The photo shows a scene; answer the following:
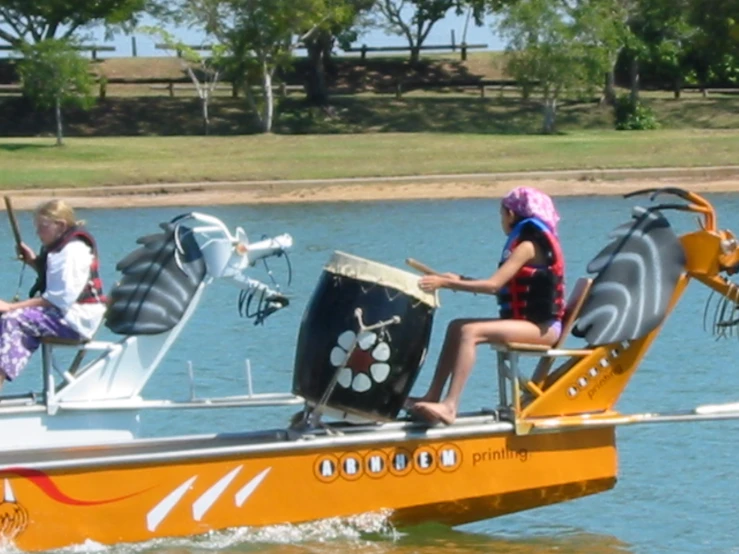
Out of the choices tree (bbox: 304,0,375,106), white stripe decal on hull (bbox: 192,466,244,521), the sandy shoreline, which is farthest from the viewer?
tree (bbox: 304,0,375,106)

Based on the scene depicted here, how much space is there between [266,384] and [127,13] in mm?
40368

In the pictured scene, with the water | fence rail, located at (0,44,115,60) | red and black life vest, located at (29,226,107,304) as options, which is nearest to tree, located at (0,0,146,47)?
fence rail, located at (0,44,115,60)

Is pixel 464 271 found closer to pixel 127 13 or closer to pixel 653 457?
pixel 653 457

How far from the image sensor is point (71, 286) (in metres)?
8.45

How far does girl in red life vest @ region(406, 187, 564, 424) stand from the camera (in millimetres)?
8203

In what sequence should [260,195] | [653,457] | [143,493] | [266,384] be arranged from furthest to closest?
[260,195] < [266,384] < [653,457] < [143,493]

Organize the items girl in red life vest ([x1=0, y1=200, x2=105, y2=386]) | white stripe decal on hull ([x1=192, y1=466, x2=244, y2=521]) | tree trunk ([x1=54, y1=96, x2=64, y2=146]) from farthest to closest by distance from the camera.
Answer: tree trunk ([x1=54, y1=96, x2=64, y2=146])
girl in red life vest ([x1=0, y1=200, x2=105, y2=386])
white stripe decal on hull ([x1=192, y1=466, x2=244, y2=521])

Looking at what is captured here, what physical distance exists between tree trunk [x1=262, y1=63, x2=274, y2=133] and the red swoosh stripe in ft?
134

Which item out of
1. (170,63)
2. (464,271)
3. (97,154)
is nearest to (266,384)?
(464,271)

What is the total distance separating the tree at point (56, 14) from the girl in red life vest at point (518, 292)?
41.1 meters

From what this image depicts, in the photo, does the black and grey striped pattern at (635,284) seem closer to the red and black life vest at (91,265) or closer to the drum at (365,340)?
the drum at (365,340)

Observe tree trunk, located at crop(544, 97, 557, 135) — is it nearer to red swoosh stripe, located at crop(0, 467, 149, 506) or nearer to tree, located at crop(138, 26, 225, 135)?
tree, located at crop(138, 26, 225, 135)

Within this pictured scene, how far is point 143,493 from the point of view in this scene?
8023 millimetres

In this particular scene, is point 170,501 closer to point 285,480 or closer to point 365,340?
point 285,480
